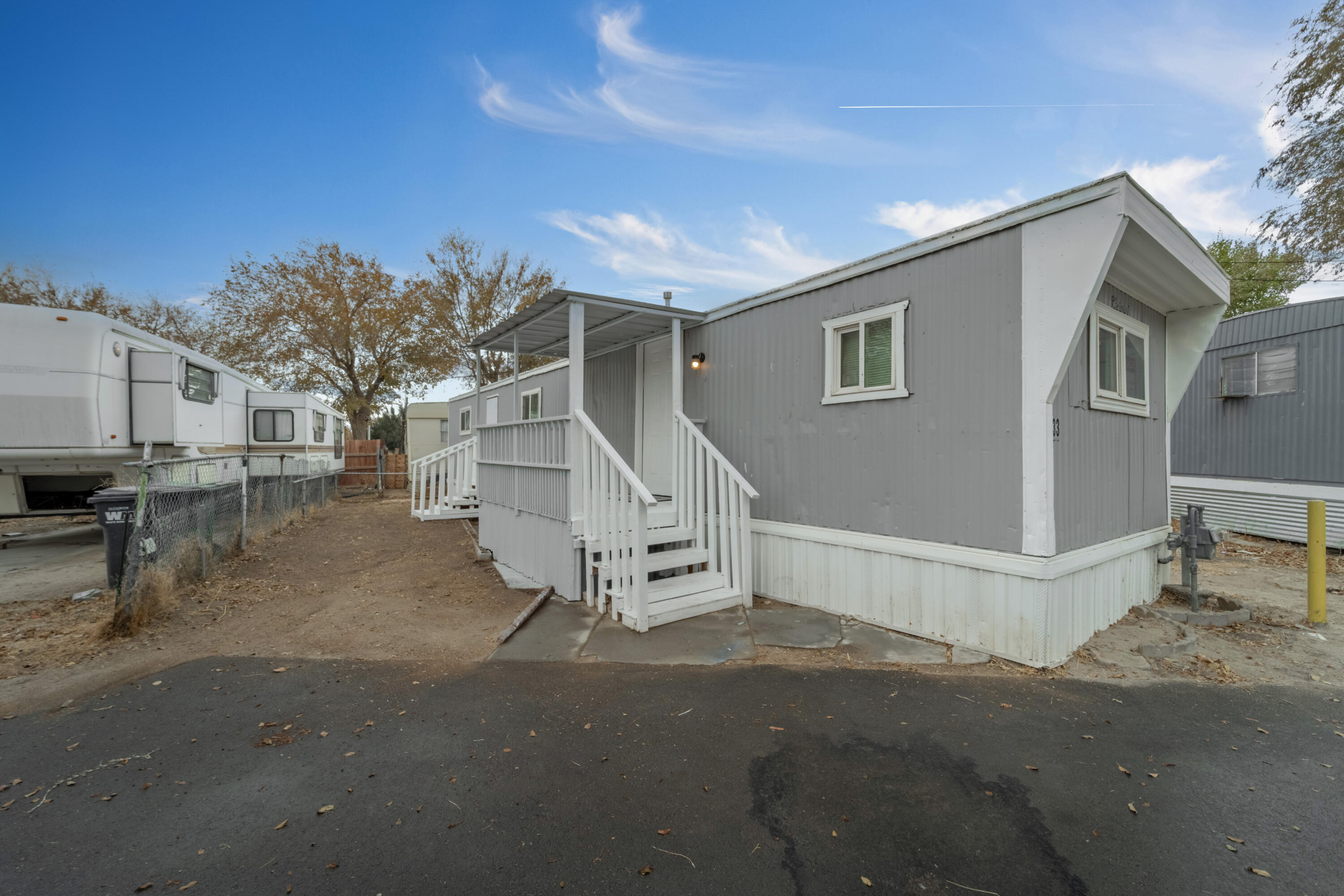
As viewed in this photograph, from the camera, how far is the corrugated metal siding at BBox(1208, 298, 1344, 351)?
25.7ft

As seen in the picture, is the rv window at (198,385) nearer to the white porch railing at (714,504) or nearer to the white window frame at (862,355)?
the white porch railing at (714,504)

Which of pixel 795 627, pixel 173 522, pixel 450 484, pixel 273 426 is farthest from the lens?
pixel 273 426

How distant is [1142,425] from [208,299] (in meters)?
25.0

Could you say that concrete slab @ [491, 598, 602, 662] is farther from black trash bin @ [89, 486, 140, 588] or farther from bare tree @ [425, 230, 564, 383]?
bare tree @ [425, 230, 564, 383]

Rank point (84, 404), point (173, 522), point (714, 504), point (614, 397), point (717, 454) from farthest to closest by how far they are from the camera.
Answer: point (614, 397) → point (84, 404) → point (714, 504) → point (717, 454) → point (173, 522)

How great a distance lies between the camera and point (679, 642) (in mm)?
4074

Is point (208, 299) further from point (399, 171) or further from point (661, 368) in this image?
point (661, 368)

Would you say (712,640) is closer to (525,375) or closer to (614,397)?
(614,397)

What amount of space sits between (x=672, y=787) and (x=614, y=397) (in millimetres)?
5480

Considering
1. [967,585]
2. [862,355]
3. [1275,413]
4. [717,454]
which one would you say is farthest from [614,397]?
[1275,413]

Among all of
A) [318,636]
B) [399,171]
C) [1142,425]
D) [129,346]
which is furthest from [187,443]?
[1142,425]

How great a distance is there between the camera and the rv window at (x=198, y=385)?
822 centimetres

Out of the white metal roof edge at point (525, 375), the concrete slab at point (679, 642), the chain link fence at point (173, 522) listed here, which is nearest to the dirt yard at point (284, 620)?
the chain link fence at point (173, 522)

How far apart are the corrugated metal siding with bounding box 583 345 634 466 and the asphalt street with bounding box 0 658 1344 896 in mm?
4094
